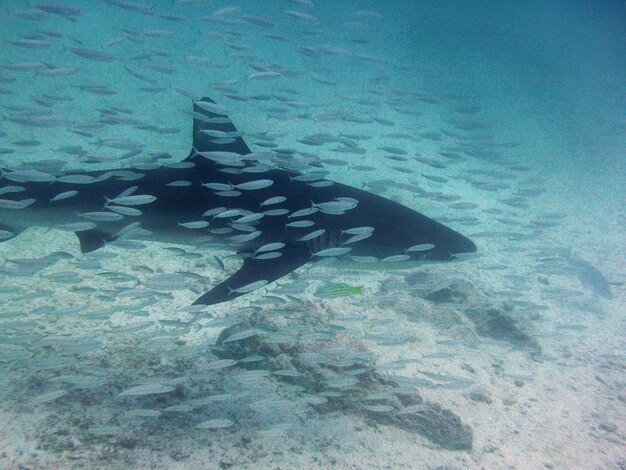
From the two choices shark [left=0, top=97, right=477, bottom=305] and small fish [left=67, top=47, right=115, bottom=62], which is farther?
small fish [left=67, top=47, right=115, bottom=62]

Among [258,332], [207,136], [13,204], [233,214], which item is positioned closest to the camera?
[13,204]

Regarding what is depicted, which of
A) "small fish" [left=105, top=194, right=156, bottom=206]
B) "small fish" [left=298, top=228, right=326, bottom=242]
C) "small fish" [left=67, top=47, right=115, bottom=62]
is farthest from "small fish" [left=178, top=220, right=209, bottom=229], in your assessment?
"small fish" [left=67, top=47, right=115, bottom=62]

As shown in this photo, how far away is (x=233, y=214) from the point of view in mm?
3951

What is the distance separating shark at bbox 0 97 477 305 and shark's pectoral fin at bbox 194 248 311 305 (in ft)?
0.04

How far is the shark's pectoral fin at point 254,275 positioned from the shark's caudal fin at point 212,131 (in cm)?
155

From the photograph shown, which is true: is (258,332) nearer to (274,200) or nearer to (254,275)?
(254,275)

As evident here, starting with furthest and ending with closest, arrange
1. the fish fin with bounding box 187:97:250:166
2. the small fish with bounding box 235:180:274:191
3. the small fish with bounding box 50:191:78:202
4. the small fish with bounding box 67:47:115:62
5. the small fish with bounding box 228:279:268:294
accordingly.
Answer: the small fish with bounding box 67:47:115:62 < the fish fin with bounding box 187:97:250:166 < the small fish with bounding box 235:180:274:191 < the small fish with bounding box 50:191:78:202 < the small fish with bounding box 228:279:268:294

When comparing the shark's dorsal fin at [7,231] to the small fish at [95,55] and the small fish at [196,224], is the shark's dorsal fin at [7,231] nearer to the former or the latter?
the small fish at [196,224]

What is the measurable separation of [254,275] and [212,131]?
6.59 feet

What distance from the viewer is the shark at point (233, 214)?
388cm

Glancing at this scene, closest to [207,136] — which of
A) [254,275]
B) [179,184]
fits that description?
[179,184]

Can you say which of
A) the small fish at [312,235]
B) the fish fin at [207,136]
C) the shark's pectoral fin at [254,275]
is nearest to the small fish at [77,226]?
the fish fin at [207,136]

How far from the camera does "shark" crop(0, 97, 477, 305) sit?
3.88 m

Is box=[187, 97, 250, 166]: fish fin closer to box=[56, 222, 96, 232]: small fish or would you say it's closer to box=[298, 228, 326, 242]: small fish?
box=[56, 222, 96, 232]: small fish
